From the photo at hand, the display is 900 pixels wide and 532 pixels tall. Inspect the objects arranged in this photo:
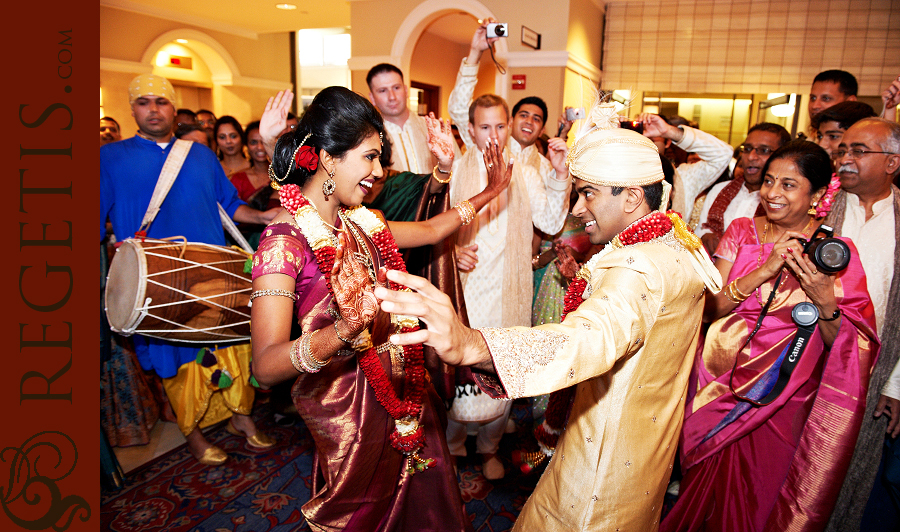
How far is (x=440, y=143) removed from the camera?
2436mm

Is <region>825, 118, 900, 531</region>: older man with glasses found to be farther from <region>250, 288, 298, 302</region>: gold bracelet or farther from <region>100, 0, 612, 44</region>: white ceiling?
<region>100, 0, 612, 44</region>: white ceiling

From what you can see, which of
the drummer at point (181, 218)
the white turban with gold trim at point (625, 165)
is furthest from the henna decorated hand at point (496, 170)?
the drummer at point (181, 218)

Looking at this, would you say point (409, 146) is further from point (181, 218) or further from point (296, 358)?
point (296, 358)

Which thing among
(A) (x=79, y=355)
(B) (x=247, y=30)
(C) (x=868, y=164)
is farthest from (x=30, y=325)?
(B) (x=247, y=30)

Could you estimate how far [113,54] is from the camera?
364 inches

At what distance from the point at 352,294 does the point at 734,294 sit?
1.55 metres

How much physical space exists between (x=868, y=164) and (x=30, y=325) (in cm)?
295

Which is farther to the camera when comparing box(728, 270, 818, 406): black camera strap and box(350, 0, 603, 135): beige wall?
box(350, 0, 603, 135): beige wall

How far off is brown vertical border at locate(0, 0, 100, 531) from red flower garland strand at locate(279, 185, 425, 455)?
2.20 ft

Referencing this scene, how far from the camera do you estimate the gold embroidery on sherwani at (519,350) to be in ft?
3.10

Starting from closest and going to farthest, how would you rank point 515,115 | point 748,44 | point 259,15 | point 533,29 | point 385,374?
point 385,374 → point 515,115 → point 533,29 → point 748,44 → point 259,15

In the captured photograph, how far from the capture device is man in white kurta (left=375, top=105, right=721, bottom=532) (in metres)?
1.22

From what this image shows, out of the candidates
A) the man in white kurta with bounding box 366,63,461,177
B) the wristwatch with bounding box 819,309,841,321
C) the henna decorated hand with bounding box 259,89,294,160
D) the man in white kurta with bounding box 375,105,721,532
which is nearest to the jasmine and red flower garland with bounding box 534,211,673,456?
the man in white kurta with bounding box 375,105,721,532

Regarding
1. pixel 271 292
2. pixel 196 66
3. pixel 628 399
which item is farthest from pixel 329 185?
pixel 196 66
